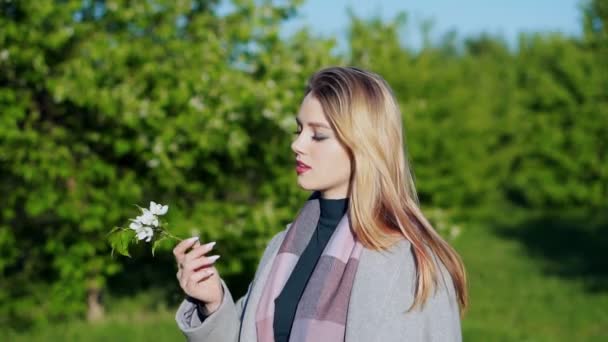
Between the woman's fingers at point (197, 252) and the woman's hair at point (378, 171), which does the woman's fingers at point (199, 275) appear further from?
the woman's hair at point (378, 171)

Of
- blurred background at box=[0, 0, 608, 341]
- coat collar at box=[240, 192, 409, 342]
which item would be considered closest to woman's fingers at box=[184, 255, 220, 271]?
coat collar at box=[240, 192, 409, 342]

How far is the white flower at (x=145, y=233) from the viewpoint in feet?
7.90

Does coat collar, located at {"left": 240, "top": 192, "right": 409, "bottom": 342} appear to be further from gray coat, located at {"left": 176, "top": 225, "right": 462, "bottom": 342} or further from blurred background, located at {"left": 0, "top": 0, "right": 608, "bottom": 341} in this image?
blurred background, located at {"left": 0, "top": 0, "right": 608, "bottom": 341}

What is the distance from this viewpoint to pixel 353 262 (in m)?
2.37

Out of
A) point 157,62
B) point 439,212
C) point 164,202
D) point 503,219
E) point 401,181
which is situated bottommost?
point 503,219

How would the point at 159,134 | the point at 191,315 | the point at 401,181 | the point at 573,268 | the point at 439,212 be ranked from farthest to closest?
the point at 573,268 → the point at 439,212 → the point at 159,134 → the point at 191,315 → the point at 401,181

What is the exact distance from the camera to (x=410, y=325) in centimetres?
224

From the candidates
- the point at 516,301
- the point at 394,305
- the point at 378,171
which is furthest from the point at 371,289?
the point at 516,301

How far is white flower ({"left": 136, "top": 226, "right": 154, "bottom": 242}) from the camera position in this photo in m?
2.41

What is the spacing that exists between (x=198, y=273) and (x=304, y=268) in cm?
35

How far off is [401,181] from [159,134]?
489 centimetres

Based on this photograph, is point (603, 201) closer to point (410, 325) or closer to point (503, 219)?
point (503, 219)

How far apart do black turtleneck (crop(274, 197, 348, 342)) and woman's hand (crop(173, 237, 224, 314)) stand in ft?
0.61

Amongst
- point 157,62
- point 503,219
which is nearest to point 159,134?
point 157,62
